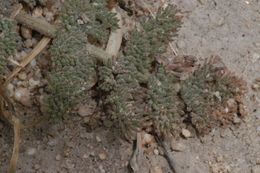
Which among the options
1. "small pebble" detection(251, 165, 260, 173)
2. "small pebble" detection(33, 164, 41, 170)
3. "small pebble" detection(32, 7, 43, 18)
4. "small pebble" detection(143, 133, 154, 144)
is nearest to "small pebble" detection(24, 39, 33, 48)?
"small pebble" detection(32, 7, 43, 18)

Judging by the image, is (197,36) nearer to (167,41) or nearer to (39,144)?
(167,41)

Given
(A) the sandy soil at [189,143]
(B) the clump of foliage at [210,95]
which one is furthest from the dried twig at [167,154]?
(B) the clump of foliage at [210,95]

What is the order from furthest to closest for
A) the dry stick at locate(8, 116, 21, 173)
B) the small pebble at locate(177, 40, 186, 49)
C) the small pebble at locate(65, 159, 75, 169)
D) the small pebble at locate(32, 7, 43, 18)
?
the small pebble at locate(177, 40, 186, 49), the small pebble at locate(32, 7, 43, 18), the small pebble at locate(65, 159, 75, 169), the dry stick at locate(8, 116, 21, 173)

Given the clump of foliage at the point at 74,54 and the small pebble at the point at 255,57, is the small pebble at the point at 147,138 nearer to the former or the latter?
the clump of foliage at the point at 74,54

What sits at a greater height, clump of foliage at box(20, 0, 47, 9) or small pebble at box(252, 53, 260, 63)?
small pebble at box(252, 53, 260, 63)

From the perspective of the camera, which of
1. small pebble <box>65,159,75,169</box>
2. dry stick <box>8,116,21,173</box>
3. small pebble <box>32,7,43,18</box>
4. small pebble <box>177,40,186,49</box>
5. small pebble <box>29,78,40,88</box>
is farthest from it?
small pebble <box>177,40,186,49</box>

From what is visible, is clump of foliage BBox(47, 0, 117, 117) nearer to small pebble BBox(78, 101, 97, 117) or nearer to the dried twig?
small pebble BBox(78, 101, 97, 117)

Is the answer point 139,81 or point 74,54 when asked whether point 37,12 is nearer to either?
point 74,54
